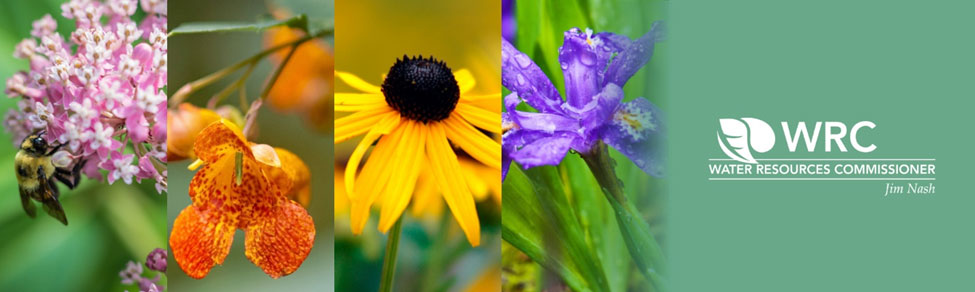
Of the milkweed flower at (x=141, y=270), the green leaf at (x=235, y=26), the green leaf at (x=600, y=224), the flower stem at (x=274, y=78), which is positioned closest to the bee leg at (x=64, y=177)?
the milkweed flower at (x=141, y=270)

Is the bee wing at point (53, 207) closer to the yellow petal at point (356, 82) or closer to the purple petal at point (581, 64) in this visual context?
the yellow petal at point (356, 82)

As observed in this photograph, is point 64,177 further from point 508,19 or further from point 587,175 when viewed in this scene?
point 587,175

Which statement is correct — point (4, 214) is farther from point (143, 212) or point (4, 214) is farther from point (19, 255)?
point (143, 212)

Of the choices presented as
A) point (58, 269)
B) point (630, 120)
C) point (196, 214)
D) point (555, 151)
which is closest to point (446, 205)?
point (555, 151)

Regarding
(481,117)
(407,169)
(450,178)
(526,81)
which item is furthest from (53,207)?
(526,81)

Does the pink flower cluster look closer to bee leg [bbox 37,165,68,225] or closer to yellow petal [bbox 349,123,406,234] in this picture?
bee leg [bbox 37,165,68,225]

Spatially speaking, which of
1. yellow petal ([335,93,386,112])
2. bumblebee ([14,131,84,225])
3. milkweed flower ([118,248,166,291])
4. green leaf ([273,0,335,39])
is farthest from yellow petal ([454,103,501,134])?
bumblebee ([14,131,84,225])
